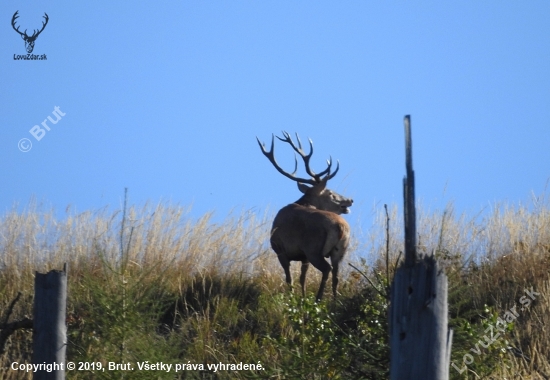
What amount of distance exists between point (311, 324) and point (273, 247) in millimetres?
4100

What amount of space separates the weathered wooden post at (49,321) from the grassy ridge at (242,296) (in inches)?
70.3

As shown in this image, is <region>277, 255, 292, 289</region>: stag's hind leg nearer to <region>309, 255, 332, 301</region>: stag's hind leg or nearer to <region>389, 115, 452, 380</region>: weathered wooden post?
<region>309, 255, 332, 301</region>: stag's hind leg

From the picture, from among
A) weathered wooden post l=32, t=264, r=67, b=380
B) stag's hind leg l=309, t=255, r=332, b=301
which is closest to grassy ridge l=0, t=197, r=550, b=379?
stag's hind leg l=309, t=255, r=332, b=301

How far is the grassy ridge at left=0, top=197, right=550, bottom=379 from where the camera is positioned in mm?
8172

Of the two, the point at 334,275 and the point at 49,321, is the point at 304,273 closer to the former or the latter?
the point at 334,275

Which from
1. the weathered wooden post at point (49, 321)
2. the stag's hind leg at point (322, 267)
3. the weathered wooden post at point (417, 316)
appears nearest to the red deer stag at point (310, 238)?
the stag's hind leg at point (322, 267)

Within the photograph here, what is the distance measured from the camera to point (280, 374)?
27.9ft

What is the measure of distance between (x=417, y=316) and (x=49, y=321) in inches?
109

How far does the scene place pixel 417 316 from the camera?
461 centimetres

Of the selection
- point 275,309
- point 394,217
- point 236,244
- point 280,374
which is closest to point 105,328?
point 280,374

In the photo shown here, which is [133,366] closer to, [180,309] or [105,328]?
[105,328]

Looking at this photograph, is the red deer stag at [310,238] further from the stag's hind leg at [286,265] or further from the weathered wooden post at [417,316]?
the weathered wooden post at [417,316]

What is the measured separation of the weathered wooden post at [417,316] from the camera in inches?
181

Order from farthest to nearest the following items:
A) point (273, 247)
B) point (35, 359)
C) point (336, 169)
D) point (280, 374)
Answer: point (336, 169) < point (273, 247) < point (280, 374) < point (35, 359)
